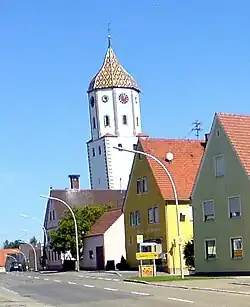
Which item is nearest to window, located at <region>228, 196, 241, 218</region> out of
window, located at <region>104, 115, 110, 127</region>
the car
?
the car

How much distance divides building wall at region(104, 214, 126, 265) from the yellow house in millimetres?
6557

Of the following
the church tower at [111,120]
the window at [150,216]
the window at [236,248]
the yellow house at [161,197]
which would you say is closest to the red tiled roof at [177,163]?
the yellow house at [161,197]

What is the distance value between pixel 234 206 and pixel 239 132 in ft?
15.0

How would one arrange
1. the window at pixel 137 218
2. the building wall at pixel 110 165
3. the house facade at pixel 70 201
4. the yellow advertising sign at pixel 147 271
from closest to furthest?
the yellow advertising sign at pixel 147 271 < the window at pixel 137 218 < the house facade at pixel 70 201 < the building wall at pixel 110 165

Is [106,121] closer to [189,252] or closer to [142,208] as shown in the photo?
[142,208]

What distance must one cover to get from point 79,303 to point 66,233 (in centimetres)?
4868

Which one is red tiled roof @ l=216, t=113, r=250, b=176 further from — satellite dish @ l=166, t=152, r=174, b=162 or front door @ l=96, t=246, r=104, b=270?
front door @ l=96, t=246, r=104, b=270

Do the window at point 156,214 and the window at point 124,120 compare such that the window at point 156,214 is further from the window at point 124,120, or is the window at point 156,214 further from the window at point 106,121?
the window at point 124,120

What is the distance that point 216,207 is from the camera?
1759 inches

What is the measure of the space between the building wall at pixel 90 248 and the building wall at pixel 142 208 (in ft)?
27.5

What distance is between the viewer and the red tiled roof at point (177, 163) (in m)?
54.8

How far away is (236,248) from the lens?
140 ft

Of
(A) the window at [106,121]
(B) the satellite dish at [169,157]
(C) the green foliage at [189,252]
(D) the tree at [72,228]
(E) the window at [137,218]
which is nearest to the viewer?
(C) the green foliage at [189,252]

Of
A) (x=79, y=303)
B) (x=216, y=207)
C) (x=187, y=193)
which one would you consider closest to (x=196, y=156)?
(x=187, y=193)
